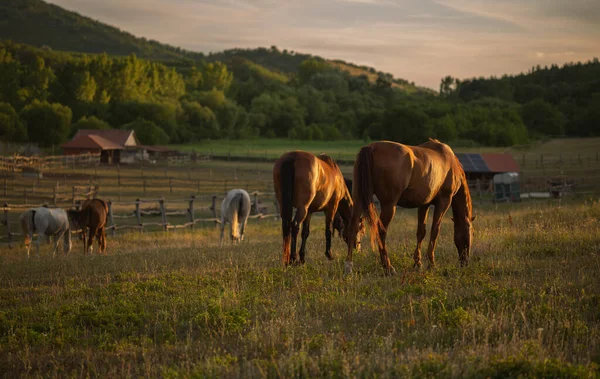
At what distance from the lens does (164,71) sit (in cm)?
12781

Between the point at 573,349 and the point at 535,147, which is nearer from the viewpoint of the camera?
the point at 573,349

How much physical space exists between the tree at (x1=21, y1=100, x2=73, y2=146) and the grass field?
78.3 meters

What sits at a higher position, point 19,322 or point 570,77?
point 570,77

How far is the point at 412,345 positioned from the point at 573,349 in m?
1.30

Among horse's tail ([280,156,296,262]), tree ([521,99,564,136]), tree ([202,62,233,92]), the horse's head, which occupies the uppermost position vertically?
tree ([202,62,233,92])

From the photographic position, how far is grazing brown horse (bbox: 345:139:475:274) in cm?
788

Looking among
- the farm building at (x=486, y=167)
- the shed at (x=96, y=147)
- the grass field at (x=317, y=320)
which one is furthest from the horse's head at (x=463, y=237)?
the shed at (x=96, y=147)

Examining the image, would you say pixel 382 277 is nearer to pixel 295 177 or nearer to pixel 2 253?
pixel 295 177

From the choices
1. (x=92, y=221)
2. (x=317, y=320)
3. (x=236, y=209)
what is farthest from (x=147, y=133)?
(x=317, y=320)

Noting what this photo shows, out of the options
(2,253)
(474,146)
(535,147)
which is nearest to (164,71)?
(474,146)

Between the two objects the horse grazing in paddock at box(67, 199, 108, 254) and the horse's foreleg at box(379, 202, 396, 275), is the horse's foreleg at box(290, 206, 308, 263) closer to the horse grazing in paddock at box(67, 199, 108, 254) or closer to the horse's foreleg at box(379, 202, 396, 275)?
the horse's foreleg at box(379, 202, 396, 275)

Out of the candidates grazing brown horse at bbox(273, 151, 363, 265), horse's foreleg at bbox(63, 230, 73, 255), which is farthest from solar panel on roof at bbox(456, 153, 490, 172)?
grazing brown horse at bbox(273, 151, 363, 265)

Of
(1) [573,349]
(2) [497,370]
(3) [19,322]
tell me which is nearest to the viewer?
(2) [497,370]

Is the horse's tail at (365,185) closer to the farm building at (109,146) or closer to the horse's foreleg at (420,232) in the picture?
the horse's foreleg at (420,232)
